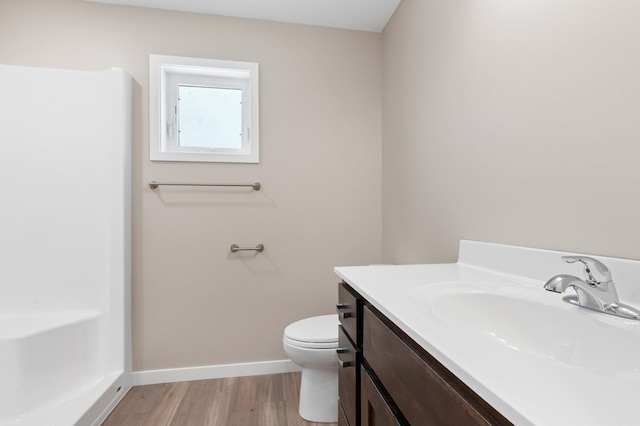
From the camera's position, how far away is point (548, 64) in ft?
3.20

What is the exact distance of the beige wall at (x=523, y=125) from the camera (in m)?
0.79

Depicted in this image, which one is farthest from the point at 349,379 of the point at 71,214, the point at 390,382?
the point at 71,214

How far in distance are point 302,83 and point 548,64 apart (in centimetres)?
155

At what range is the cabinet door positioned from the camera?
0.75 metres

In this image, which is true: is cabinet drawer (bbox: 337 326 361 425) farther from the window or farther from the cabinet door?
the window

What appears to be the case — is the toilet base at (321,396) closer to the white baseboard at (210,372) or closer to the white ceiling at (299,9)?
the white baseboard at (210,372)

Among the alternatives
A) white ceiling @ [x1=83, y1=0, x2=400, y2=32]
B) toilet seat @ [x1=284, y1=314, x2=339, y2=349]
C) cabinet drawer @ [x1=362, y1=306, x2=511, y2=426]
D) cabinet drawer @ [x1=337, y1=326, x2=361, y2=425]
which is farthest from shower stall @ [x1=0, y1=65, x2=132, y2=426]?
cabinet drawer @ [x1=362, y1=306, x2=511, y2=426]

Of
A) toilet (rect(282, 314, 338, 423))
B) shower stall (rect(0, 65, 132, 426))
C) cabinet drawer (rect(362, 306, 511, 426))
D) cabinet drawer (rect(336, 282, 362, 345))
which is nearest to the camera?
cabinet drawer (rect(362, 306, 511, 426))

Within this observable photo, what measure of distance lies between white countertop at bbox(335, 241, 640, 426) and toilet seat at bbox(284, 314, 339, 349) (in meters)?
0.60

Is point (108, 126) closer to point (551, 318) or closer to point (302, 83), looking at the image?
point (302, 83)

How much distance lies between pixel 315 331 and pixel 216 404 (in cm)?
73

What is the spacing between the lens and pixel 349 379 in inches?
43.0

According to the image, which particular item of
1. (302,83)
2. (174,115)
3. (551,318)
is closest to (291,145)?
(302,83)

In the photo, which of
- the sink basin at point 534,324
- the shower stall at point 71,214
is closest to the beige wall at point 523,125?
the sink basin at point 534,324
